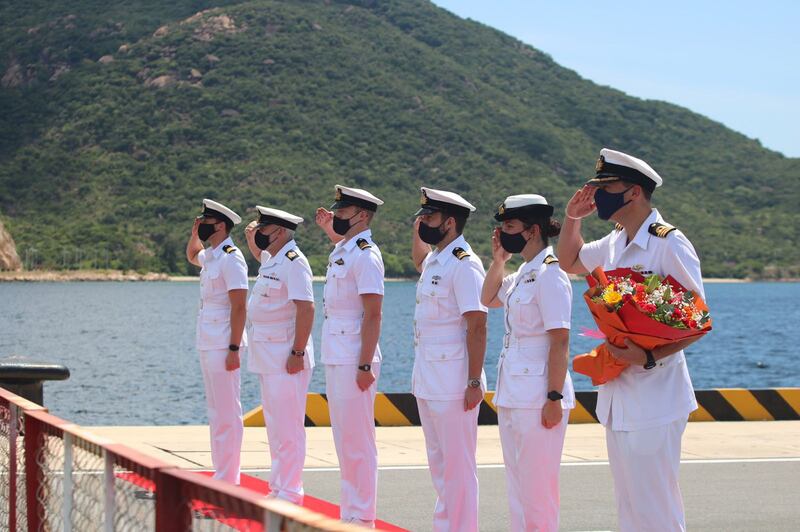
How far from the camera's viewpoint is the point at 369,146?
5000 inches

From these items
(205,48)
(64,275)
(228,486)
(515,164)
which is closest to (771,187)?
(515,164)

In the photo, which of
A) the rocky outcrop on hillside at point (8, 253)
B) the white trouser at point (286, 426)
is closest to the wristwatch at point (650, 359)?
the white trouser at point (286, 426)

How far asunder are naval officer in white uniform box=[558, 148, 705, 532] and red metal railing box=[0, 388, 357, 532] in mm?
2148

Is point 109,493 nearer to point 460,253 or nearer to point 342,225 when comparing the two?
point 460,253

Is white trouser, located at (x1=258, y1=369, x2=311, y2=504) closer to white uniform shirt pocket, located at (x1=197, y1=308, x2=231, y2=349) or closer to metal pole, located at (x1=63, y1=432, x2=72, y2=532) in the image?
white uniform shirt pocket, located at (x1=197, y1=308, x2=231, y2=349)

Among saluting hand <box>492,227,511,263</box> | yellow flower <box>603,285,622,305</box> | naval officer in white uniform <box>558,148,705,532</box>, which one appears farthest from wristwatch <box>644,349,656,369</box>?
saluting hand <box>492,227,511,263</box>

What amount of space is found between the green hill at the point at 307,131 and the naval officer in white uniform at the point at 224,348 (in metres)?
83.8

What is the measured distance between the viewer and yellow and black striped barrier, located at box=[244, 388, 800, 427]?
508 inches

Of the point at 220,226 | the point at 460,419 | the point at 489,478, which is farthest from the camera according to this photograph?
the point at 489,478

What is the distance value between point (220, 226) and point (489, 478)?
9.43 ft

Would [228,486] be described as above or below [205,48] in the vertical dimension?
below

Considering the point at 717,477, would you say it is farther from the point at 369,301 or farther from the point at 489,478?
the point at 369,301

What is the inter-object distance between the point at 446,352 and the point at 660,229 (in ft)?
6.47

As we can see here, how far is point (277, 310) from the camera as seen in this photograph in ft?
27.0
